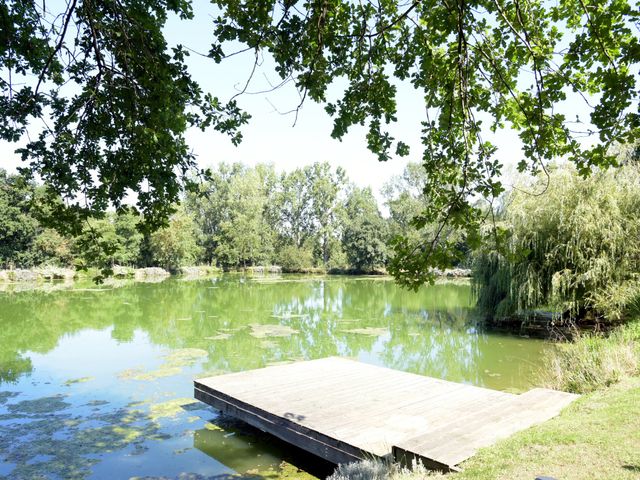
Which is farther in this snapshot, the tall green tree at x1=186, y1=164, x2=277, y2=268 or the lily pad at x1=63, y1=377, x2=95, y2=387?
the tall green tree at x1=186, y1=164, x2=277, y2=268

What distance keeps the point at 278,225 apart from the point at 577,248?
46098 mm

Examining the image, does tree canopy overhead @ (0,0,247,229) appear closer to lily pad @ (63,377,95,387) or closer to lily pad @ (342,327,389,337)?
lily pad @ (63,377,95,387)

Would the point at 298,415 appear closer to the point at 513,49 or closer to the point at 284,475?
the point at 284,475

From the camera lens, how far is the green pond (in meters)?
5.90

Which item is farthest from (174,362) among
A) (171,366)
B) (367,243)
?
(367,243)

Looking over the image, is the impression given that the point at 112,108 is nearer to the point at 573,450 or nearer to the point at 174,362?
the point at 573,450

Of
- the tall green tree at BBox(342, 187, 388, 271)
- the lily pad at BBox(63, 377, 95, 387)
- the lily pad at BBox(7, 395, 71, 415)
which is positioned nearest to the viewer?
the lily pad at BBox(7, 395, 71, 415)

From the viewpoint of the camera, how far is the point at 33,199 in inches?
165

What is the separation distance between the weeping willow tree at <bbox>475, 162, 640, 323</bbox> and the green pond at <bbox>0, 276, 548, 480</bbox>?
4.51 ft

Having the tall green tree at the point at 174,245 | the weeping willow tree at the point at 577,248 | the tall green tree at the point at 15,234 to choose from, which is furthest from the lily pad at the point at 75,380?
the tall green tree at the point at 174,245

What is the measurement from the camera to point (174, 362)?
1065cm

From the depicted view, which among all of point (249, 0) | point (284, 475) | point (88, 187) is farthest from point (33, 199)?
point (284, 475)

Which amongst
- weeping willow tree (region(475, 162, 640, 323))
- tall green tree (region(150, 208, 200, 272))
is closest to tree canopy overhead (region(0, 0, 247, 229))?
weeping willow tree (region(475, 162, 640, 323))

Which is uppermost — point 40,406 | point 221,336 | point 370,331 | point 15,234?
point 15,234
